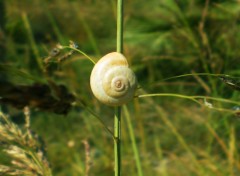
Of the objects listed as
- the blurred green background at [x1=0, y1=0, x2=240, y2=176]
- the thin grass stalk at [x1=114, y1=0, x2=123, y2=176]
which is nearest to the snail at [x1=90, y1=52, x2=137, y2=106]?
the thin grass stalk at [x1=114, y1=0, x2=123, y2=176]

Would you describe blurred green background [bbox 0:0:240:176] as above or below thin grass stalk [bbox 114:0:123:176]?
above

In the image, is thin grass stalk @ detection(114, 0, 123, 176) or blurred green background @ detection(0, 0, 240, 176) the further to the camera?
blurred green background @ detection(0, 0, 240, 176)

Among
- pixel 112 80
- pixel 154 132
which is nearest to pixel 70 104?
pixel 112 80

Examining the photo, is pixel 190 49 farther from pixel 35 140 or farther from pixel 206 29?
pixel 35 140

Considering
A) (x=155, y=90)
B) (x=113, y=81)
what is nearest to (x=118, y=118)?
(x=113, y=81)

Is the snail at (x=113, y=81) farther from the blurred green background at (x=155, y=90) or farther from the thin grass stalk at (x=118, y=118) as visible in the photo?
the blurred green background at (x=155, y=90)

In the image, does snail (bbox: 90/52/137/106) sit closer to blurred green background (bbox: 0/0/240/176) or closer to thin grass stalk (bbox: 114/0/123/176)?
thin grass stalk (bbox: 114/0/123/176)

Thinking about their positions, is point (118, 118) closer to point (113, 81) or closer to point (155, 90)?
point (113, 81)

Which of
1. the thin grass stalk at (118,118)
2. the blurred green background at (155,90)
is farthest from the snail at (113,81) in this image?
the blurred green background at (155,90)
